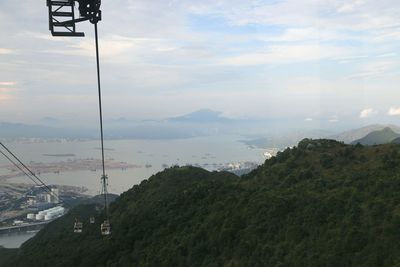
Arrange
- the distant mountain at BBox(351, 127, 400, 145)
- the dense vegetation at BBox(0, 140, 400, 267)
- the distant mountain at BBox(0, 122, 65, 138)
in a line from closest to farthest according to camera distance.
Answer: the dense vegetation at BBox(0, 140, 400, 267), the distant mountain at BBox(351, 127, 400, 145), the distant mountain at BBox(0, 122, 65, 138)

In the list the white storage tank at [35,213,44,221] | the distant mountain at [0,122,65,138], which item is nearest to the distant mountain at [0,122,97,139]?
the distant mountain at [0,122,65,138]

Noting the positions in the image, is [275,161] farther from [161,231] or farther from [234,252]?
[234,252]

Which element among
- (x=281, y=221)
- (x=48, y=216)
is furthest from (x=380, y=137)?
(x=281, y=221)

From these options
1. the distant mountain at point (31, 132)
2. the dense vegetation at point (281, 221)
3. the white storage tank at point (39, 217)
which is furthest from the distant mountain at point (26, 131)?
the dense vegetation at point (281, 221)

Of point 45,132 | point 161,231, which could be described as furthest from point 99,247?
point 45,132

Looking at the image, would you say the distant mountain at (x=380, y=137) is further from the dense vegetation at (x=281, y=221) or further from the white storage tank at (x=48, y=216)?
the white storage tank at (x=48, y=216)

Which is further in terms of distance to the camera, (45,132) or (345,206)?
(45,132)

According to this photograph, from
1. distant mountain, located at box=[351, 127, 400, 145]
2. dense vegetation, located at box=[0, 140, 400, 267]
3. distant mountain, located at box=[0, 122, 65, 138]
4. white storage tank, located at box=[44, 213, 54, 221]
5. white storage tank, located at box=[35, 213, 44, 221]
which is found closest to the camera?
dense vegetation, located at box=[0, 140, 400, 267]

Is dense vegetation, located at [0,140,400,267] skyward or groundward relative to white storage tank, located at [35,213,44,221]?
skyward

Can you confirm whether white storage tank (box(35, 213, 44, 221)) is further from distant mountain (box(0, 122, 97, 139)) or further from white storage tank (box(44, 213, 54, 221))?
distant mountain (box(0, 122, 97, 139))
